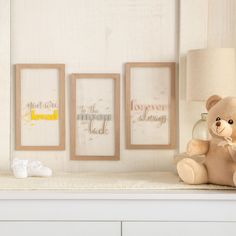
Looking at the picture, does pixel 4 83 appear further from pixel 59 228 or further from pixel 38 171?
pixel 59 228

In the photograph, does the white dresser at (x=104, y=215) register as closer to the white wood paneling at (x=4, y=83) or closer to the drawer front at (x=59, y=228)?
the drawer front at (x=59, y=228)

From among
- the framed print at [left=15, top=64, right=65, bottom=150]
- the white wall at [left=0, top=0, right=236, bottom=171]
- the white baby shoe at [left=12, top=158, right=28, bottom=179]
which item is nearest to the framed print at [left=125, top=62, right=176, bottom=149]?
the white wall at [left=0, top=0, right=236, bottom=171]

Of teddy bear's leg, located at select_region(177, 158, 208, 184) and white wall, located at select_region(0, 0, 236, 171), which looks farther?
white wall, located at select_region(0, 0, 236, 171)

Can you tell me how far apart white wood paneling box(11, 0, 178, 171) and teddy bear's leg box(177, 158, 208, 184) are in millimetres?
562

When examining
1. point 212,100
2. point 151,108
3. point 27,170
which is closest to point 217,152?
point 212,100

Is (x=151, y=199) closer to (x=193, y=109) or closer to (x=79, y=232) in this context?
(x=79, y=232)

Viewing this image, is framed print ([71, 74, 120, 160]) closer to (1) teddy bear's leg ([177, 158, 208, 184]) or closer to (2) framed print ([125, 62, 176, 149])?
(2) framed print ([125, 62, 176, 149])

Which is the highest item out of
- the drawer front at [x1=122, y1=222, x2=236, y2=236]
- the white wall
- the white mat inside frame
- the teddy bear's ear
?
the white wall

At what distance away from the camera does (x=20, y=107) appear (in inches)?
72.2

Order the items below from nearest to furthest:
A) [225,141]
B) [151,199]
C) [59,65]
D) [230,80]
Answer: [151,199]
[225,141]
[230,80]
[59,65]

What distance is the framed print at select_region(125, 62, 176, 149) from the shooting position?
1835 mm

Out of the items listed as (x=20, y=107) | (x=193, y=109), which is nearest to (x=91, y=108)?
(x=20, y=107)

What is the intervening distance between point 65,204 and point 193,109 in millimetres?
759

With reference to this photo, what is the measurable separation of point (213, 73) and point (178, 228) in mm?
608
